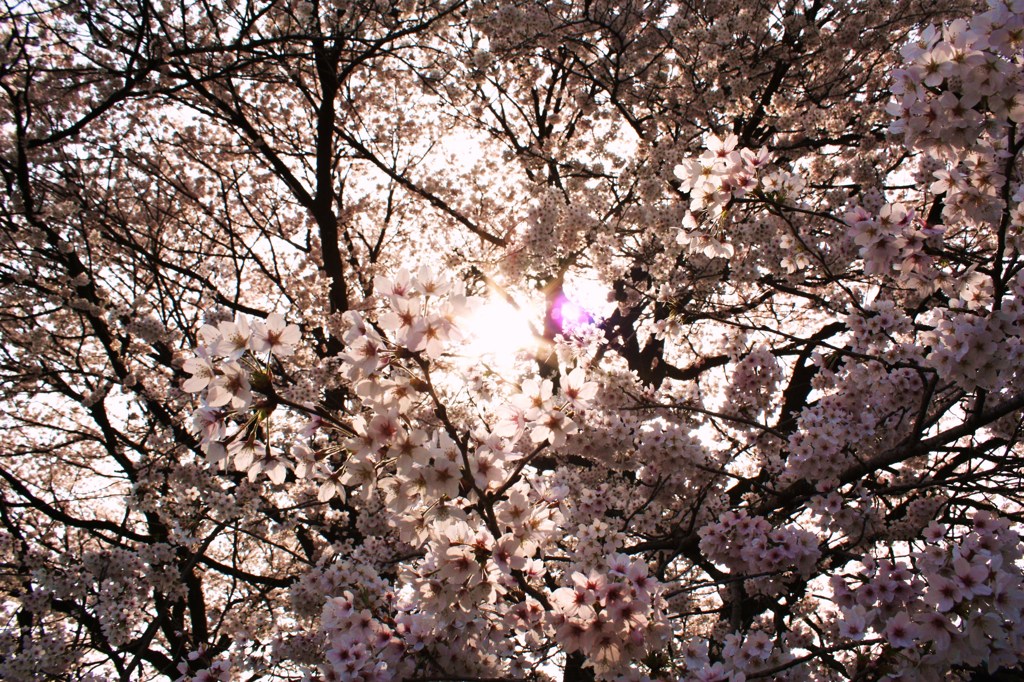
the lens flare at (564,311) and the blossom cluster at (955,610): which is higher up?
the lens flare at (564,311)

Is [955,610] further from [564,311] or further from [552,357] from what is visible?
[564,311]

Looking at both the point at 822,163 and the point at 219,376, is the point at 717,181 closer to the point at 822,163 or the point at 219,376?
the point at 219,376

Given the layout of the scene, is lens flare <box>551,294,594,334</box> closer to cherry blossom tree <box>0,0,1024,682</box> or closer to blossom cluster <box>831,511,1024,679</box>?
cherry blossom tree <box>0,0,1024,682</box>

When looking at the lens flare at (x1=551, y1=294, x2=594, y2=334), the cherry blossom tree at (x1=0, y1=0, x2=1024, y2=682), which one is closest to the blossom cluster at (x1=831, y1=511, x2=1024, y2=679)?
the cherry blossom tree at (x1=0, y1=0, x2=1024, y2=682)

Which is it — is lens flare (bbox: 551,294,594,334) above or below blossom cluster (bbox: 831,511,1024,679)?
above

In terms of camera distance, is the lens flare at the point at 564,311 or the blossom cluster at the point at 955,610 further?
the lens flare at the point at 564,311

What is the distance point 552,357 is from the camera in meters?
7.50

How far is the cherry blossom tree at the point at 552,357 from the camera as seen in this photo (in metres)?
2.16

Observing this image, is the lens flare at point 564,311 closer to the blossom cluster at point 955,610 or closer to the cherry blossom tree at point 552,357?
the cherry blossom tree at point 552,357

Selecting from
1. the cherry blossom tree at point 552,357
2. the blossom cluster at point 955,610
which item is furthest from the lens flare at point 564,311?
the blossom cluster at point 955,610

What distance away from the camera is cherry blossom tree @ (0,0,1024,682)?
2.16 m

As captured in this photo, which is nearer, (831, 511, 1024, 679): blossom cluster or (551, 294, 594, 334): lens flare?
(831, 511, 1024, 679): blossom cluster

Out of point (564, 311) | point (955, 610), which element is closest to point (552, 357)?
point (564, 311)

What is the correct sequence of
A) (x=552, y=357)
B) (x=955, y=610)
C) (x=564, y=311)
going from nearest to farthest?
1. (x=955, y=610)
2. (x=552, y=357)
3. (x=564, y=311)
